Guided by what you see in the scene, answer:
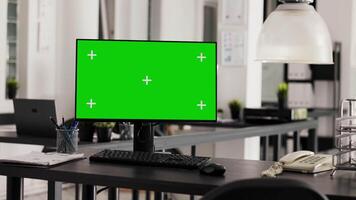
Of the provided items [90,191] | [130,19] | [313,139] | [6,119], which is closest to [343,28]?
[130,19]

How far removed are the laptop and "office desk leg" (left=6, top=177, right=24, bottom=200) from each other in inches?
64.4

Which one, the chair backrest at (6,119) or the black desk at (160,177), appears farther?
the chair backrest at (6,119)

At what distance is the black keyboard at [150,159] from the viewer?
2627 mm

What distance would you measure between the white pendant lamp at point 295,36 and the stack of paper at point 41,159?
0.97m

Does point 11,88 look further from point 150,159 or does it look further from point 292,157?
point 292,157

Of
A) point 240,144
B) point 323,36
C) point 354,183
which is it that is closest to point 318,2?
point 240,144

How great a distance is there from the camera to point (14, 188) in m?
2.75

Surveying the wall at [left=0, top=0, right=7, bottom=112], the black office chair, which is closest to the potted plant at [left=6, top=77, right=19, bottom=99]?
the wall at [left=0, top=0, right=7, bottom=112]

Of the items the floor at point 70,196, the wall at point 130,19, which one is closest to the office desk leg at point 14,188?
the floor at point 70,196

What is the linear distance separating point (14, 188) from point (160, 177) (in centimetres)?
72

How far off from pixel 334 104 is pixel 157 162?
28.1 ft

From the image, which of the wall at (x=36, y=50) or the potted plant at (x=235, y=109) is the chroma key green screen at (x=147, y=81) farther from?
the wall at (x=36, y=50)

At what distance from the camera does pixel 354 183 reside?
2346 millimetres

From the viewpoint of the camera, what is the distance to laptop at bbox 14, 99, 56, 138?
4.42 metres
